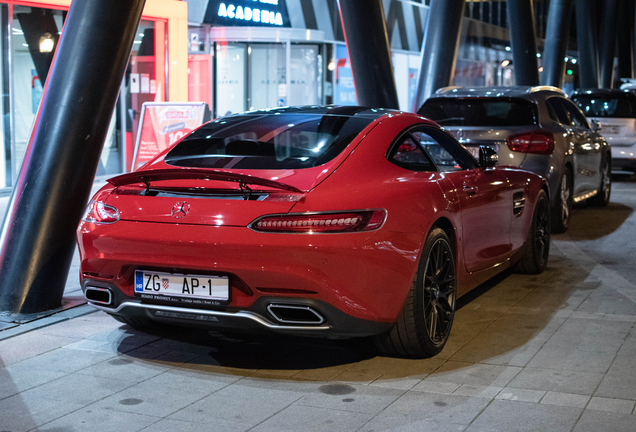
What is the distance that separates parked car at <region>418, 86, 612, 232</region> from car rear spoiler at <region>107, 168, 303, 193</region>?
16.3 ft

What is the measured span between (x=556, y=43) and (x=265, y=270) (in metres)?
27.1

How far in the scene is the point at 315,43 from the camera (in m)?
22.2

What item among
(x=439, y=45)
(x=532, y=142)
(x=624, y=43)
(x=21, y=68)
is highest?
(x=624, y=43)

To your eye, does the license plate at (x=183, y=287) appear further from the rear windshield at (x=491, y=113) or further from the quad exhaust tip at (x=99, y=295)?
the rear windshield at (x=491, y=113)

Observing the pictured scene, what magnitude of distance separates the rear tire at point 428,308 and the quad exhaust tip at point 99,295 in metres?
1.49

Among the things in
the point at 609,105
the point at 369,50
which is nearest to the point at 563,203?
the point at 369,50

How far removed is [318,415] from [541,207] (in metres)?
4.14

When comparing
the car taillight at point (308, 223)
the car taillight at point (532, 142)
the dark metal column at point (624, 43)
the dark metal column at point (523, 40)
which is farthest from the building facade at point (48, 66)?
the dark metal column at point (624, 43)

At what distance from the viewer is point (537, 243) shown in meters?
7.11

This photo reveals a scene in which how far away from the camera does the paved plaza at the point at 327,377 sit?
366 centimetres

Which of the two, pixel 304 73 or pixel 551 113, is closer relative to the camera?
pixel 551 113

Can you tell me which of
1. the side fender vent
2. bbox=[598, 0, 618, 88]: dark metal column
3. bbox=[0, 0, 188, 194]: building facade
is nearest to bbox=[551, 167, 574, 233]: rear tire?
the side fender vent

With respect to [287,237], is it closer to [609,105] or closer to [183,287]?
[183,287]

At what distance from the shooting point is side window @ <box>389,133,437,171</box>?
4.75 meters
